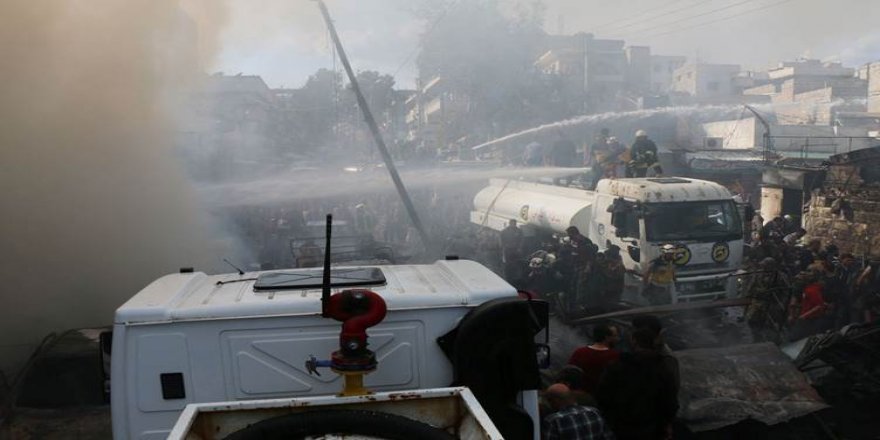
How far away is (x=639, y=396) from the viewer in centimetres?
392

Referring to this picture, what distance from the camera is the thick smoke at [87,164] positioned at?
1002cm

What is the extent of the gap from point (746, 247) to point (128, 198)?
963cm

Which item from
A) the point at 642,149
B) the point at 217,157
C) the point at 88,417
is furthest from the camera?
the point at 217,157

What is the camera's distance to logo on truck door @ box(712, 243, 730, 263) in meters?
10.0

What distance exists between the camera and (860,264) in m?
9.95

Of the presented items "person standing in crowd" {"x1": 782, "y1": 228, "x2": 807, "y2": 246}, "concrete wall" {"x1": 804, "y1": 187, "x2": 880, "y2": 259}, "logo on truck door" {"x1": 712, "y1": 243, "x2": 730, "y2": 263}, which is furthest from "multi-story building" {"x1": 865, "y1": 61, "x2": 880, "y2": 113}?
"logo on truck door" {"x1": 712, "y1": 243, "x2": 730, "y2": 263}

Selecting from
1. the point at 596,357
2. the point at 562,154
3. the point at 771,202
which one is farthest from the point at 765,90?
the point at 596,357

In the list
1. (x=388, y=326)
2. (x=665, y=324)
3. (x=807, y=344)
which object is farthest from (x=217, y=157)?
(x=388, y=326)

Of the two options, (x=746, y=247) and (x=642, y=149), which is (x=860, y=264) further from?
(x=642, y=149)

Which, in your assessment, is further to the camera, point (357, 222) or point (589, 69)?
point (589, 69)

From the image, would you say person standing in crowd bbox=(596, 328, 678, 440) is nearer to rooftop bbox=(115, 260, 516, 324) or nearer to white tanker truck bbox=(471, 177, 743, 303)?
rooftop bbox=(115, 260, 516, 324)

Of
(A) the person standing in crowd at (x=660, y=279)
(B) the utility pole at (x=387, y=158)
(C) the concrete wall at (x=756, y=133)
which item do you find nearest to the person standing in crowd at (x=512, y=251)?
(B) the utility pole at (x=387, y=158)

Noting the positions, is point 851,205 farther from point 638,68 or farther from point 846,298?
point 638,68

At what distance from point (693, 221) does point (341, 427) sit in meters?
8.70
